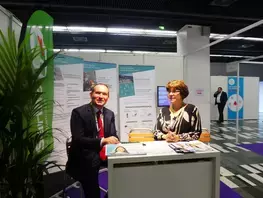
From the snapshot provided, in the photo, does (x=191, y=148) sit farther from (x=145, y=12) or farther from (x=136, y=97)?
(x=145, y=12)

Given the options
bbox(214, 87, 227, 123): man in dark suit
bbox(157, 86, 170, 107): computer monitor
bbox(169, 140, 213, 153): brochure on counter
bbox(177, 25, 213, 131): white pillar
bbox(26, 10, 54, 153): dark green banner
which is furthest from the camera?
bbox(214, 87, 227, 123): man in dark suit

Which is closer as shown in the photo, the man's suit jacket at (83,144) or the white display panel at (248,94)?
the man's suit jacket at (83,144)

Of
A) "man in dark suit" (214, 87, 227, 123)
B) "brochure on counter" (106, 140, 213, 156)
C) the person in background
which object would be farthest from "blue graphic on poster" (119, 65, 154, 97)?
"man in dark suit" (214, 87, 227, 123)

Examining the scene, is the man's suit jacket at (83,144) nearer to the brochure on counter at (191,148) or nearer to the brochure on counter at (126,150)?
the brochure on counter at (126,150)

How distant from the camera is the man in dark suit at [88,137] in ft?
6.50

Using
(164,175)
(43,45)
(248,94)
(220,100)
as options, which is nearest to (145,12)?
(43,45)

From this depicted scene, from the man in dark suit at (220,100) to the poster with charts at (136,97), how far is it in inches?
255

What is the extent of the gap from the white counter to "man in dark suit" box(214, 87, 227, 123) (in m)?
9.16

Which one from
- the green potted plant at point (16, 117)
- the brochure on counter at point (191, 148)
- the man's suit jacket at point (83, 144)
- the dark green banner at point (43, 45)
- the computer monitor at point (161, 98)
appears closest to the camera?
the brochure on counter at point (191, 148)

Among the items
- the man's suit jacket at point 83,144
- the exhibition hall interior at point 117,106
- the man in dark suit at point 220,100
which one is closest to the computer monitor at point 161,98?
the exhibition hall interior at point 117,106

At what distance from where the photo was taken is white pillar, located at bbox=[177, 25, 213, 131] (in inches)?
185

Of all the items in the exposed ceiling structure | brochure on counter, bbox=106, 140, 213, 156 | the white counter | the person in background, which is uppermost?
the exposed ceiling structure

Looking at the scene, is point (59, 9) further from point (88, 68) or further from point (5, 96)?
point (5, 96)

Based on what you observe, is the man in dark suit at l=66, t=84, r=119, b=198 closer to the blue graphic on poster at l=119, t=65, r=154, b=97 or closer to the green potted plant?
the green potted plant
